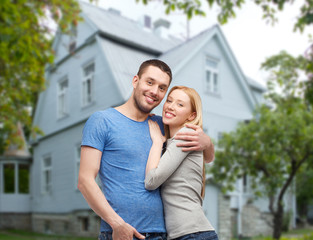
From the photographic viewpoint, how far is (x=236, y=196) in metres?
19.4

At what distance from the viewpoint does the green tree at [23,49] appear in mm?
7676

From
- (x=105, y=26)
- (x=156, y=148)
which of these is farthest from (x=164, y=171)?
(x=105, y=26)

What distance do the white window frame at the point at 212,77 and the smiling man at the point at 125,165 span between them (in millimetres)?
14742

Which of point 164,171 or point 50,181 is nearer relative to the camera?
point 164,171

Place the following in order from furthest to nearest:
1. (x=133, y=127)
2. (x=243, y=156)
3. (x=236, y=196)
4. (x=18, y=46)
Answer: (x=236, y=196) < (x=243, y=156) < (x=18, y=46) < (x=133, y=127)

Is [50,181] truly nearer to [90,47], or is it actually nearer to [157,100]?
→ [90,47]

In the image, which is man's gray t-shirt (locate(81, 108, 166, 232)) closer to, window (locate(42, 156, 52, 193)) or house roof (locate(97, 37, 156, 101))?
house roof (locate(97, 37, 156, 101))

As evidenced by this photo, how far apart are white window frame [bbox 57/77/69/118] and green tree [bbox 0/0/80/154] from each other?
18.6 feet

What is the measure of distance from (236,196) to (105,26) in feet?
32.5

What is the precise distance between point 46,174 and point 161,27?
32.3ft

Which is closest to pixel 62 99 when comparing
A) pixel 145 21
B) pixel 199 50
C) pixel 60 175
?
pixel 60 175

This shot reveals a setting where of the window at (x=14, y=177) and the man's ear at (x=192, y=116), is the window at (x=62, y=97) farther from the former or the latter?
the man's ear at (x=192, y=116)

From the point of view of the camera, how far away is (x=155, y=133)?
2.44 meters

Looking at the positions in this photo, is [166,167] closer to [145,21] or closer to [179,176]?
[179,176]
